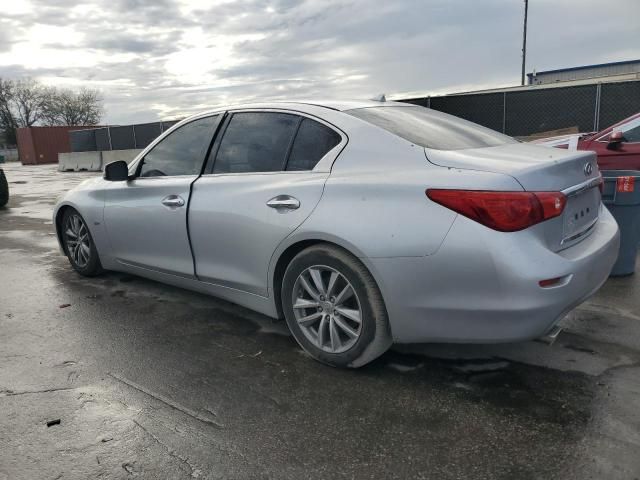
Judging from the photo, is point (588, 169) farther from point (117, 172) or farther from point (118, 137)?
point (118, 137)

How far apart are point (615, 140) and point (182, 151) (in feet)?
17.1

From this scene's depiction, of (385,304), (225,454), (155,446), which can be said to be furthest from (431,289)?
(155,446)

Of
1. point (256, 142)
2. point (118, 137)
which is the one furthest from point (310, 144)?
point (118, 137)

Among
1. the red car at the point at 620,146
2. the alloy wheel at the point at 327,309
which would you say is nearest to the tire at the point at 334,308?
the alloy wheel at the point at 327,309

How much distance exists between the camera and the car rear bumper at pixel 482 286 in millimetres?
2523

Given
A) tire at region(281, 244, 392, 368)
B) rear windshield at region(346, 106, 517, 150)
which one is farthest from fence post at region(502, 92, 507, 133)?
tire at region(281, 244, 392, 368)

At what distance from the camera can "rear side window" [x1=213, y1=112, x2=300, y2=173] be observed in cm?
348

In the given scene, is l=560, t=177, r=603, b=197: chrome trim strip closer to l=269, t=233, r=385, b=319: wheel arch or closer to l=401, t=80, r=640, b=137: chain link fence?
l=269, t=233, r=385, b=319: wheel arch

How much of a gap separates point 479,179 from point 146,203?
9.01ft

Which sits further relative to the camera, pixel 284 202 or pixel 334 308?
pixel 284 202

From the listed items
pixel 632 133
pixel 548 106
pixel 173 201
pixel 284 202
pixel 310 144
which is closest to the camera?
pixel 284 202

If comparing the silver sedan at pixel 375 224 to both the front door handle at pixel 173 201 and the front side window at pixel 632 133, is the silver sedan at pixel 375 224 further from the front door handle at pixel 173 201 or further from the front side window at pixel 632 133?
the front side window at pixel 632 133

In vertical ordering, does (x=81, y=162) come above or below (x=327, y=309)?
above

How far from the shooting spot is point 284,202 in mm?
3229
